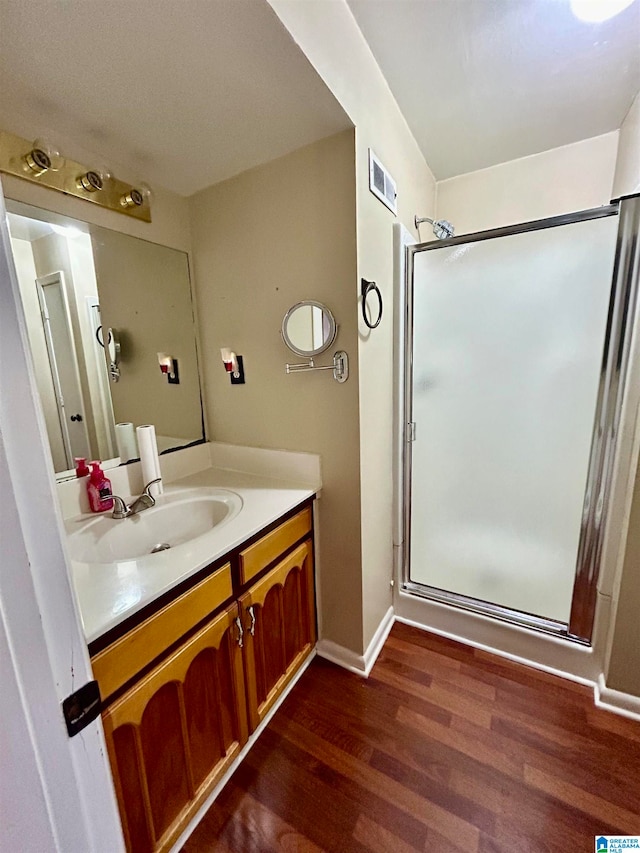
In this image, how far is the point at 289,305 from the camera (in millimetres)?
1385

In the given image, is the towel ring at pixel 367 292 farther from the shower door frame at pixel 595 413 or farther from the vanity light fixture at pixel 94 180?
the vanity light fixture at pixel 94 180

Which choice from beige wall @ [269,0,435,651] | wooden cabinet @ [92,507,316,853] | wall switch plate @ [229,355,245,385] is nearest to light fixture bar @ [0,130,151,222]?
wall switch plate @ [229,355,245,385]

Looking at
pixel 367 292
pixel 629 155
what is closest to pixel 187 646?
pixel 367 292

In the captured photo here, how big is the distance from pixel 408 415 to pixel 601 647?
1.23 m

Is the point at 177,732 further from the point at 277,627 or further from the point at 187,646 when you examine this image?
the point at 277,627

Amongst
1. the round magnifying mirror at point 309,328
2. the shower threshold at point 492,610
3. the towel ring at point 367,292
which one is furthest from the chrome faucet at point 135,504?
the shower threshold at point 492,610

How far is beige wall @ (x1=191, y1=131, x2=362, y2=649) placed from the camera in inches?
49.6

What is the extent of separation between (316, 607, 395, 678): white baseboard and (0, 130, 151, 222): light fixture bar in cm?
202

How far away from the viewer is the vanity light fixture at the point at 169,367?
1.53 meters

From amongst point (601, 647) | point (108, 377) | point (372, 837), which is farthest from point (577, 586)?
point (108, 377)

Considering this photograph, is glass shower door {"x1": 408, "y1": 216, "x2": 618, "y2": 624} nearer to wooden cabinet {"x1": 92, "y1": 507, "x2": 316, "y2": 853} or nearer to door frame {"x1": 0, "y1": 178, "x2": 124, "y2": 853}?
wooden cabinet {"x1": 92, "y1": 507, "x2": 316, "y2": 853}

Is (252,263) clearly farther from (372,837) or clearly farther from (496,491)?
(372,837)

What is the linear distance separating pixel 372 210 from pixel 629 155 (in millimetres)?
1135

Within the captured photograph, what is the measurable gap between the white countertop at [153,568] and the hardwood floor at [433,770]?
824 mm
